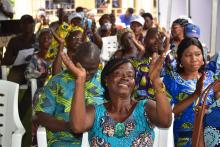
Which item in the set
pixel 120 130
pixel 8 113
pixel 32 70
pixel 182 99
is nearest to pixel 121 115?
pixel 120 130

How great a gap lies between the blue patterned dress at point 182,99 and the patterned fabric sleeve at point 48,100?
2.63 ft

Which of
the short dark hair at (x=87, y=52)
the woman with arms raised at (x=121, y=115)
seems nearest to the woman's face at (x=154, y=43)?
the short dark hair at (x=87, y=52)

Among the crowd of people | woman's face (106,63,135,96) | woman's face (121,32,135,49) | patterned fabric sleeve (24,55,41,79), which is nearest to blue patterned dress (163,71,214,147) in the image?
the crowd of people

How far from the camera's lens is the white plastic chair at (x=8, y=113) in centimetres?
364

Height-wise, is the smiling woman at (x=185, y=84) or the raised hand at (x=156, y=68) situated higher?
the raised hand at (x=156, y=68)

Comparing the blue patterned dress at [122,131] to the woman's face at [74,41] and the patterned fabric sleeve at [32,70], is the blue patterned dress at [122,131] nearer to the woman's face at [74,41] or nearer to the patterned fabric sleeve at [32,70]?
the woman's face at [74,41]

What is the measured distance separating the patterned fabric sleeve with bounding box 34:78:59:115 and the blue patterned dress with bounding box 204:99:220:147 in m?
1.23

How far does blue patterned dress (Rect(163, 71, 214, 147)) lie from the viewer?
3.35 metres

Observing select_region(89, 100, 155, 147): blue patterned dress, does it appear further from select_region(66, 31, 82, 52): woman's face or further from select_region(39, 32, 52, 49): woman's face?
select_region(39, 32, 52, 49): woman's face

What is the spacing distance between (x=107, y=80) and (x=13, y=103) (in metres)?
1.16

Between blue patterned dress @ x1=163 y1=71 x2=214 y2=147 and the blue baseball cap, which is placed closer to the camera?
blue patterned dress @ x1=163 y1=71 x2=214 y2=147

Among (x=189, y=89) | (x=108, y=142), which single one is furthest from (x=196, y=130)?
(x=189, y=89)

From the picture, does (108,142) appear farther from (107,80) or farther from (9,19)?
(9,19)

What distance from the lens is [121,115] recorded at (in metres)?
2.76
